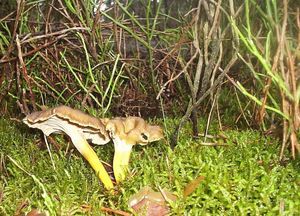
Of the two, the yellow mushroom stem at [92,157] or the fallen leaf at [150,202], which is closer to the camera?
the fallen leaf at [150,202]

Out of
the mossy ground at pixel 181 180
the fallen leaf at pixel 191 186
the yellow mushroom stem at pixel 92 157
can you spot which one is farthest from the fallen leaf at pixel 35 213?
the fallen leaf at pixel 191 186

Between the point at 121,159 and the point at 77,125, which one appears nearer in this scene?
the point at 77,125

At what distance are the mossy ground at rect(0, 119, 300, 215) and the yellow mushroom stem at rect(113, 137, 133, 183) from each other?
36mm

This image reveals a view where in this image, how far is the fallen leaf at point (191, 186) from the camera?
4.00 ft

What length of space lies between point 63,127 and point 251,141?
32.3 inches

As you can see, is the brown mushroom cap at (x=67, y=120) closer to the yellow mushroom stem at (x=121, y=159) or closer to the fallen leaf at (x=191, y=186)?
the yellow mushroom stem at (x=121, y=159)

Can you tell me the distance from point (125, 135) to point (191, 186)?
0.27 m

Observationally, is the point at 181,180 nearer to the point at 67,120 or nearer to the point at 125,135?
the point at 125,135

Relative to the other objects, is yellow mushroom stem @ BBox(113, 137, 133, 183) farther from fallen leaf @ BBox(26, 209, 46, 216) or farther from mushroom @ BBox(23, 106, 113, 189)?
fallen leaf @ BBox(26, 209, 46, 216)

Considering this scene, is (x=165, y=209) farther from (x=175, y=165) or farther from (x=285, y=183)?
(x=285, y=183)

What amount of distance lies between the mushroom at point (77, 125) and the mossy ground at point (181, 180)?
8 centimetres

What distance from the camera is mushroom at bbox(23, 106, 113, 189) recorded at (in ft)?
3.96

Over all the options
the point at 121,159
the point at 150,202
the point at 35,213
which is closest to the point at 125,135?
the point at 121,159

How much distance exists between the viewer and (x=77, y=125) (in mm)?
1246
